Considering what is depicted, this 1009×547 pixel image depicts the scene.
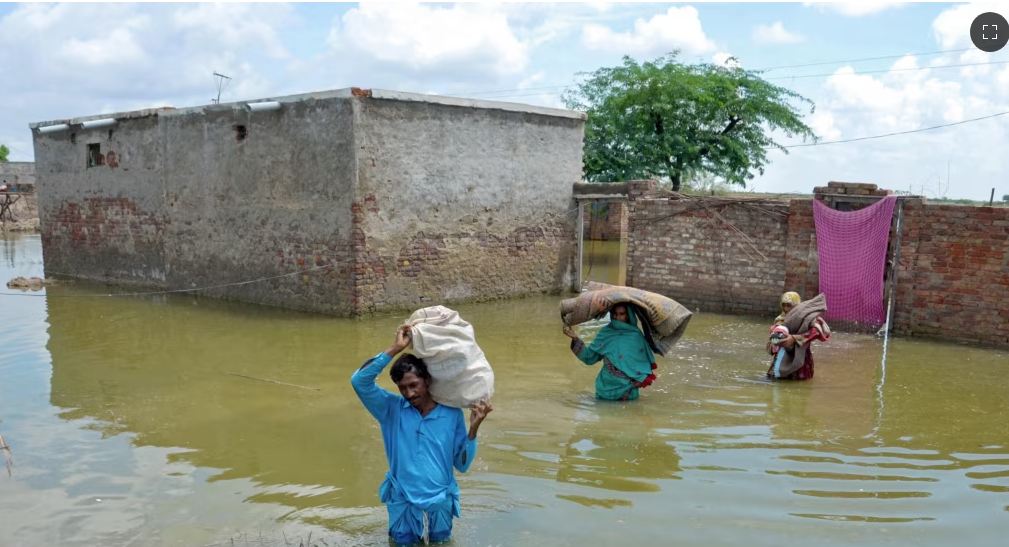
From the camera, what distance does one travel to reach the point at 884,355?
9094 millimetres

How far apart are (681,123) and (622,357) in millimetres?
16274

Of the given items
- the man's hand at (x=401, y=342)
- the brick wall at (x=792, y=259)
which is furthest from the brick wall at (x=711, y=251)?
the man's hand at (x=401, y=342)

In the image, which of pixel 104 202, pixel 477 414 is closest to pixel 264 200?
pixel 104 202

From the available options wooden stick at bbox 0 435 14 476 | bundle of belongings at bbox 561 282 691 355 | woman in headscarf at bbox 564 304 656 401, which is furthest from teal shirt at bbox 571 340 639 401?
wooden stick at bbox 0 435 14 476

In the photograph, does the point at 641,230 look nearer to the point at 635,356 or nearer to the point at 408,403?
the point at 635,356

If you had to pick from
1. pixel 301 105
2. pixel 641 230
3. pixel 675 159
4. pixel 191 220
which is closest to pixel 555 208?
pixel 641 230

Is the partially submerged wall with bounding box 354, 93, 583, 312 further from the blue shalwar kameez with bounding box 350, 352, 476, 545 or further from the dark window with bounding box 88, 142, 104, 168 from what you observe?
the blue shalwar kameez with bounding box 350, 352, 476, 545

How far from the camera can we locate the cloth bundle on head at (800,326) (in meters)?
7.43

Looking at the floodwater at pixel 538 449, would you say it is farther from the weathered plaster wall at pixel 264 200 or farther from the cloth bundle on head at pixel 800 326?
the weathered plaster wall at pixel 264 200

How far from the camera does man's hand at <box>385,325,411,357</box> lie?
143 inches

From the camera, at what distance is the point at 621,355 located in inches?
267

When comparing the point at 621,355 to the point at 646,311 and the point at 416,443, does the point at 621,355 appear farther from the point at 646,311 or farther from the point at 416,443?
the point at 416,443

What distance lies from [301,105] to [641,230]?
5.65m

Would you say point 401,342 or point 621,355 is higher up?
point 401,342
